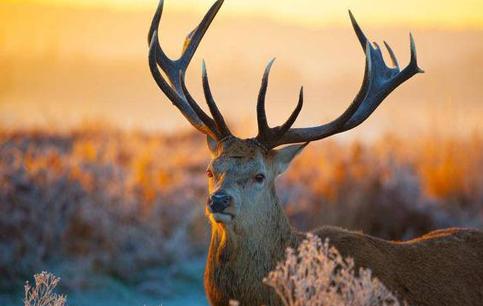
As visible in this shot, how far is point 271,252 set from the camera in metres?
7.28

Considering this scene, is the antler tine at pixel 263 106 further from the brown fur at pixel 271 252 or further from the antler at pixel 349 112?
the brown fur at pixel 271 252

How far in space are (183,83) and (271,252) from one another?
163 cm

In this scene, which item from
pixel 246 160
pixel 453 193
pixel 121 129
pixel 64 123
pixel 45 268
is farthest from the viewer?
pixel 121 129

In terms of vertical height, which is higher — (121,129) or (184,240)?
(121,129)

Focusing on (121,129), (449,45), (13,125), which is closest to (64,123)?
(121,129)

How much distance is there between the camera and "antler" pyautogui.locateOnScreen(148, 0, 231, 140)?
7594 mm

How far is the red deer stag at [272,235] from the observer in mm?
7086

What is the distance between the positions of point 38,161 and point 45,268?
6.32 ft

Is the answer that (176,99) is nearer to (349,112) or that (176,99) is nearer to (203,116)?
(203,116)

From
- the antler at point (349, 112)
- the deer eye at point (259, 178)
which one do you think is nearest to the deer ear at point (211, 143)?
the antler at point (349, 112)

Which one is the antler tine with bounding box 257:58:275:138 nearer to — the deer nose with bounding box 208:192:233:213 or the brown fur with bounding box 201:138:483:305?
the brown fur with bounding box 201:138:483:305

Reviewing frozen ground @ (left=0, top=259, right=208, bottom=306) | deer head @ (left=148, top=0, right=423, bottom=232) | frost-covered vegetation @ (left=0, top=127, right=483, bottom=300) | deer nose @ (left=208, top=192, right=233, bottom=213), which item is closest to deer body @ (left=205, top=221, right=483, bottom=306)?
deer head @ (left=148, top=0, right=423, bottom=232)

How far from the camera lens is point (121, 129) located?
741 inches

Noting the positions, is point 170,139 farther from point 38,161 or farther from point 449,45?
point 449,45
